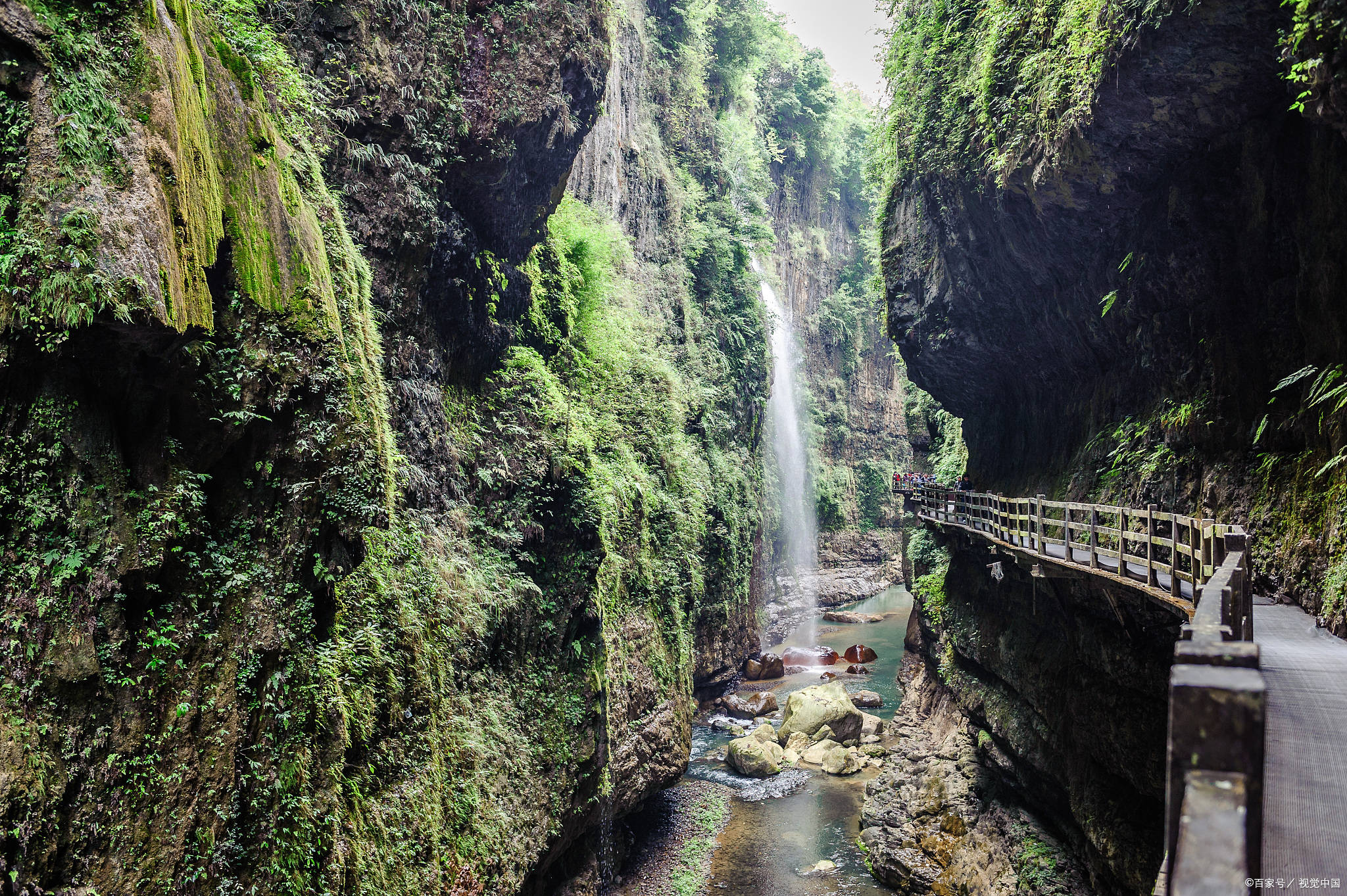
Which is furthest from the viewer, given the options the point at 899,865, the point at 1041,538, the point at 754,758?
the point at 754,758

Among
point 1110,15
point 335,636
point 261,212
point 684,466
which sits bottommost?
point 335,636

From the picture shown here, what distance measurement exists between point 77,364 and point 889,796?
17555 millimetres

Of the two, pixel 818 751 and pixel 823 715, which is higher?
pixel 823 715

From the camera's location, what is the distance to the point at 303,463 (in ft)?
23.6

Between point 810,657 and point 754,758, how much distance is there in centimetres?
1087

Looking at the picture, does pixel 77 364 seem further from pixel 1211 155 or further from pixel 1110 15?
pixel 1211 155

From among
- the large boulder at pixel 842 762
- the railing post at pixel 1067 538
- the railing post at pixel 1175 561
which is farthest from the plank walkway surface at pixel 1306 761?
the large boulder at pixel 842 762

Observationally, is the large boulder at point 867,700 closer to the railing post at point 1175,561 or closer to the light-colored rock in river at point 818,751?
the light-colored rock in river at point 818,751

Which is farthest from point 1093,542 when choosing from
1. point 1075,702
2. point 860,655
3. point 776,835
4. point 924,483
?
point 860,655

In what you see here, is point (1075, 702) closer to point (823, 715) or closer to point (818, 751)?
point (818, 751)

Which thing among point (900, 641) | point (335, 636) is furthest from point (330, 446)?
point (900, 641)

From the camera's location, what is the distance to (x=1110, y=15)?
365 inches

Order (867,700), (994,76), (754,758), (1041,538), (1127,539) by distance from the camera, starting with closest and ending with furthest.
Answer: (1127,539)
(1041,538)
(994,76)
(754,758)
(867,700)

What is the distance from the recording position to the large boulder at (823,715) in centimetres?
2216
